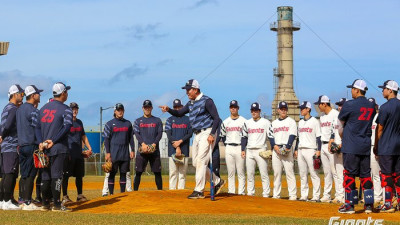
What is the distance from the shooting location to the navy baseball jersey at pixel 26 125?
51.5ft

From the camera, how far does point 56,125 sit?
1500 cm

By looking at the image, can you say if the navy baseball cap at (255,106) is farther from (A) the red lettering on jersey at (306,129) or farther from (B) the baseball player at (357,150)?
(B) the baseball player at (357,150)

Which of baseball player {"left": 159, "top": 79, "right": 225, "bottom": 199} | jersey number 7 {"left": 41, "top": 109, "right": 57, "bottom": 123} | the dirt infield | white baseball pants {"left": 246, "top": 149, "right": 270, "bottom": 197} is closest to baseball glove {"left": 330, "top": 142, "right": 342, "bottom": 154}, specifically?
the dirt infield

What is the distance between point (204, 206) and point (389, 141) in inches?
154

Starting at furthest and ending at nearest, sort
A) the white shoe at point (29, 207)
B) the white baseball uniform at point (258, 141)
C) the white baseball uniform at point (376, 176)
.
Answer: the white baseball uniform at point (258, 141), the white baseball uniform at point (376, 176), the white shoe at point (29, 207)

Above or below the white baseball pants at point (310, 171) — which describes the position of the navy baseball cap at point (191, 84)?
above

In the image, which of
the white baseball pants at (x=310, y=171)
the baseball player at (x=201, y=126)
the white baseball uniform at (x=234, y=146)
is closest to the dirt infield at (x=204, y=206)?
the baseball player at (x=201, y=126)

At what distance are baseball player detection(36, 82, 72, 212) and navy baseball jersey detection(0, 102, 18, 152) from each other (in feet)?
4.05

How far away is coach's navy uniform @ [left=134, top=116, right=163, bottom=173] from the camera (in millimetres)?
18942

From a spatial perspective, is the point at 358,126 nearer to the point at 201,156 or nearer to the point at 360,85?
the point at 360,85

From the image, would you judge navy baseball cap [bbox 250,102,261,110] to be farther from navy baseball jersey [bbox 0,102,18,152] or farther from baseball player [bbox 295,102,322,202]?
navy baseball jersey [bbox 0,102,18,152]

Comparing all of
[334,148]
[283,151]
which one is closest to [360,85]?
[334,148]

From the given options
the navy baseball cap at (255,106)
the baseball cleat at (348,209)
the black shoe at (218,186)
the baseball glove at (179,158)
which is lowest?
the baseball cleat at (348,209)

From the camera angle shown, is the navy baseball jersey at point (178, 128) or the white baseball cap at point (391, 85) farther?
the navy baseball jersey at point (178, 128)
